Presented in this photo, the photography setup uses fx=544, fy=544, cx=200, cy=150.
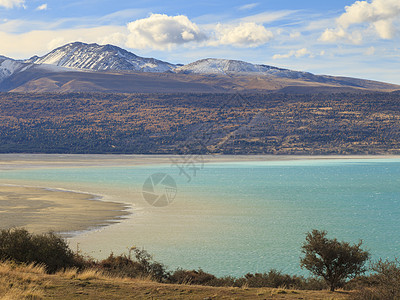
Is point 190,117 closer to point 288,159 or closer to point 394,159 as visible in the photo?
point 288,159

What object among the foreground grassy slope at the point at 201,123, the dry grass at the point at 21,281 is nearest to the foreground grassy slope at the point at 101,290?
the dry grass at the point at 21,281

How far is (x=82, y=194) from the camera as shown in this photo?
124 feet

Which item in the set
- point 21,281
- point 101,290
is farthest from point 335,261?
point 21,281

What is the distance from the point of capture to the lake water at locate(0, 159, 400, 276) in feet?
63.9

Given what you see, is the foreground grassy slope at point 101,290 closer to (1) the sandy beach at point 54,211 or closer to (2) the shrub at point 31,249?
(2) the shrub at point 31,249

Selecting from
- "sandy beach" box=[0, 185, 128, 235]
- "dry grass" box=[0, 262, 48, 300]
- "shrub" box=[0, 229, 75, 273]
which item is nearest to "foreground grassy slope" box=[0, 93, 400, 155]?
"sandy beach" box=[0, 185, 128, 235]

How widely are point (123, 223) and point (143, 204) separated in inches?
308

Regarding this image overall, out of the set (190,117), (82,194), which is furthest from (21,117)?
(82,194)

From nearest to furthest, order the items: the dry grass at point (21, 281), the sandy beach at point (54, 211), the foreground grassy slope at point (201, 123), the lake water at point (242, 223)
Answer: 1. the dry grass at point (21, 281)
2. the lake water at point (242, 223)
3. the sandy beach at point (54, 211)
4. the foreground grassy slope at point (201, 123)

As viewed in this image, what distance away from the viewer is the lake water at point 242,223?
19.5m

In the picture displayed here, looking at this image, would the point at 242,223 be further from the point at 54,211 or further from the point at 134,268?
the point at 134,268

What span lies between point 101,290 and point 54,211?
58.6 feet

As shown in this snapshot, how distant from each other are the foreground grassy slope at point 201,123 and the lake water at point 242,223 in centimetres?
6239

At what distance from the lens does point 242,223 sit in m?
26.4
